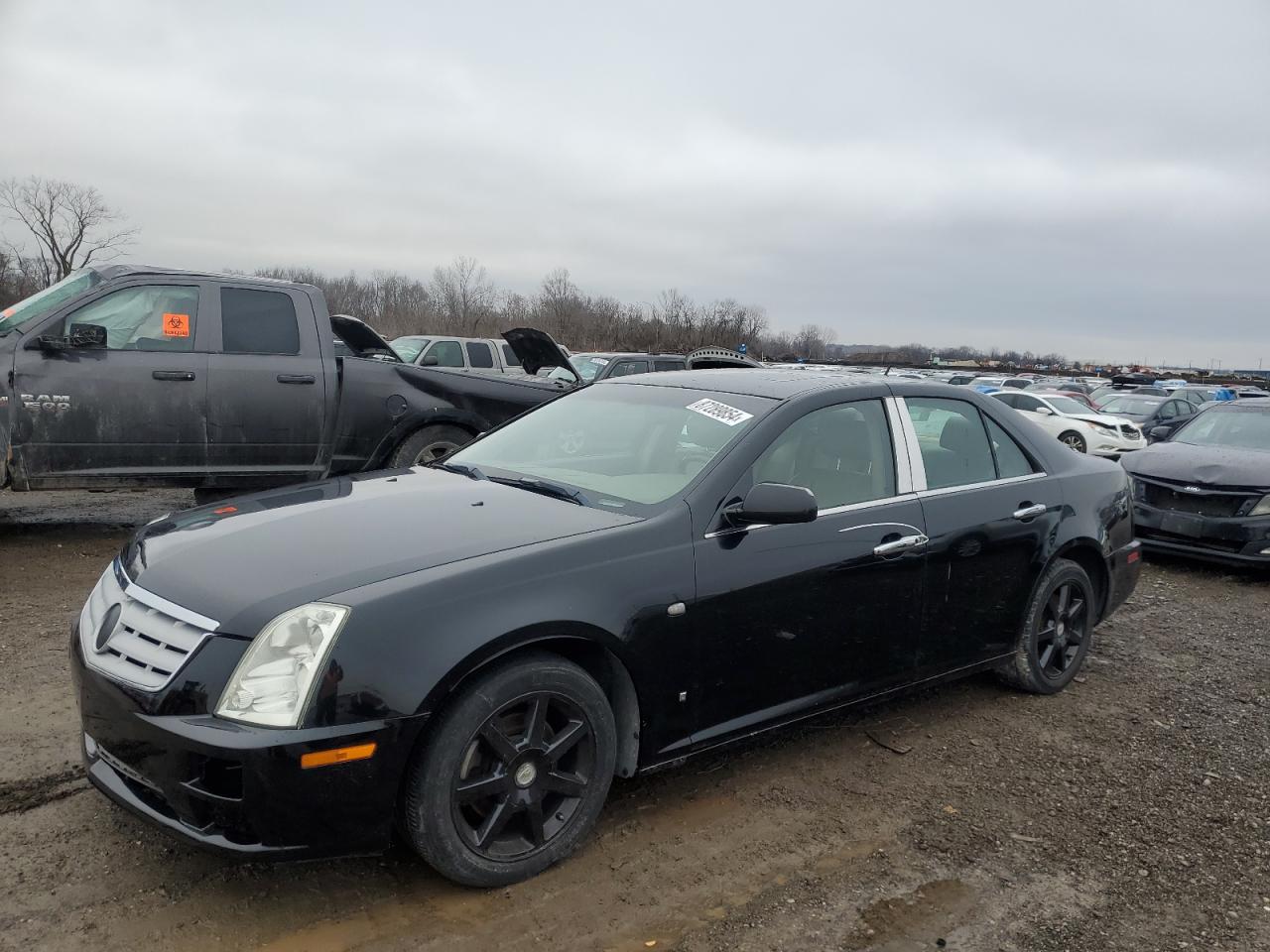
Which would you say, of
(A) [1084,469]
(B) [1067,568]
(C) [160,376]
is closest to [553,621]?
(B) [1067,568]

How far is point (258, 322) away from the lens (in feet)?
23.1

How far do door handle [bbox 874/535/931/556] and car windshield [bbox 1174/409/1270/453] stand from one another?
6334 millimetres

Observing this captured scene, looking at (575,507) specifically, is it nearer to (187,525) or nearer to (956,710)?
(187,525)

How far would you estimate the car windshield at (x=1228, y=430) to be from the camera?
8.69 meters

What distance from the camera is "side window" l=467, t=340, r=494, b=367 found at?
17250 millimetres

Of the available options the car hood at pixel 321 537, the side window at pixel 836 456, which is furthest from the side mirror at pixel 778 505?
the car hood at pixel 321 537

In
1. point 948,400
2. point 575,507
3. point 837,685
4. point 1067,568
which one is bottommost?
point 837,685

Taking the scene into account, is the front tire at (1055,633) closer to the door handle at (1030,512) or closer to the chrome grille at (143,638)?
the door handle at (1030,512)

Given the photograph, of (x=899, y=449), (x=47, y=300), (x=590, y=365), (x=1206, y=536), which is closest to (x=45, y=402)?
(x=47, y=300)

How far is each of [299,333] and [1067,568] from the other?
18.3 feet

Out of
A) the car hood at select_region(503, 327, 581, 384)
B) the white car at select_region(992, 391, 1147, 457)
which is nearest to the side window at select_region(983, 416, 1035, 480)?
the car hood at select_region(503, 327, 581, 384)

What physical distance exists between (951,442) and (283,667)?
10.0ft

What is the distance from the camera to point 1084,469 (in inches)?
191

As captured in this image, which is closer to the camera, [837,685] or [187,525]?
[187,525]
